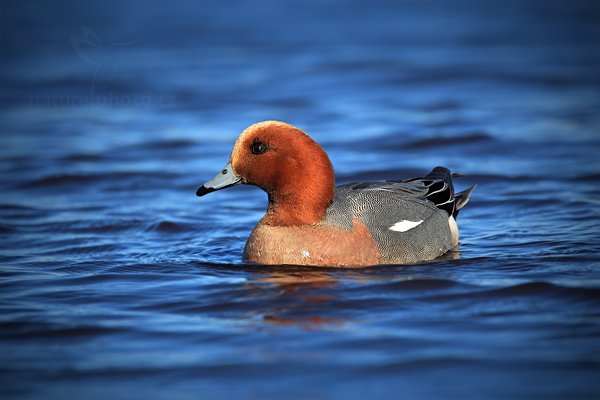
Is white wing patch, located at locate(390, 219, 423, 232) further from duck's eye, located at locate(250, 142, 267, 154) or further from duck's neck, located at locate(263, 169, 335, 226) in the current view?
duck's eye, located at locate(250, 142, 267, 154)

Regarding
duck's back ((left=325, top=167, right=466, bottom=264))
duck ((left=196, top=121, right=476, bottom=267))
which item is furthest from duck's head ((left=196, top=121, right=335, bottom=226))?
duck's back ((left=325, top=167, right=466, bottom=264))

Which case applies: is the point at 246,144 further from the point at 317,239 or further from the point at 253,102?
the point at 253,102

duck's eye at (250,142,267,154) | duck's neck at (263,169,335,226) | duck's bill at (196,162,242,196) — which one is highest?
duck's eye at (250,142,267,154)

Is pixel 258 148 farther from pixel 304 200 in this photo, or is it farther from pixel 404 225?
pixel 404 225

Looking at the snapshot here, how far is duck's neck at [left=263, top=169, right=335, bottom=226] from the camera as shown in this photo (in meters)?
7.38

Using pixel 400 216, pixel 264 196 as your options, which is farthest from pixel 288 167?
pixel 264 196

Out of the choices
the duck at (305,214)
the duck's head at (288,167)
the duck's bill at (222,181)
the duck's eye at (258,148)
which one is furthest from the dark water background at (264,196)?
the duck's eye at (258,148)

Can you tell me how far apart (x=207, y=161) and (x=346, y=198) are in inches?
199

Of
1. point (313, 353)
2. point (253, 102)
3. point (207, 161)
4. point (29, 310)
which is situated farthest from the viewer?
point (253, 102)

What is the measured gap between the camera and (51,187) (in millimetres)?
11359

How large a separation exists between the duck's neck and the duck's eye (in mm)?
340

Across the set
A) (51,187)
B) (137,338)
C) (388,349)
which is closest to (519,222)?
(388,349)

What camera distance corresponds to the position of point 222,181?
748 cm

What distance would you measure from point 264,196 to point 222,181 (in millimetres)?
3392
